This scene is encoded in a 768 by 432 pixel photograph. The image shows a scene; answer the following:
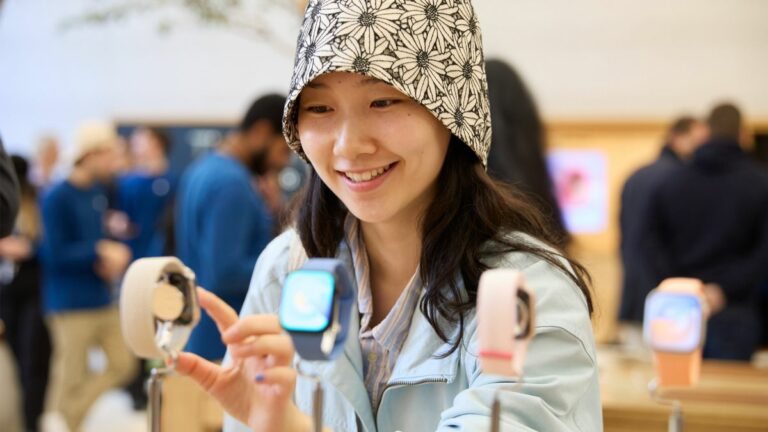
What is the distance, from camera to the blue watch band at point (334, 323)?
949 mm

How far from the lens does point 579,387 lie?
127 cm

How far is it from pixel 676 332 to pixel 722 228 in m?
3.25

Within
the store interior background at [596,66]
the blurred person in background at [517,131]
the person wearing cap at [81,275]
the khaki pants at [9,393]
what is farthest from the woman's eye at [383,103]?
the store interior background at [596,66]

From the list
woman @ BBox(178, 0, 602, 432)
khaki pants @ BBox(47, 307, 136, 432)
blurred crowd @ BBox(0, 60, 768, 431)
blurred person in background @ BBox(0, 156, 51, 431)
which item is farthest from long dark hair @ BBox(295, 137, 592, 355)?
blurred person in background @ BBox(0, 156, 51, 431)

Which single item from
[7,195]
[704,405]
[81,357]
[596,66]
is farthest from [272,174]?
[596,66]

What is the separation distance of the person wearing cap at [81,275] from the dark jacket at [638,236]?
241 centimetres

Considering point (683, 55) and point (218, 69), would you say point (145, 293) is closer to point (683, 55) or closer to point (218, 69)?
point (683, 55)

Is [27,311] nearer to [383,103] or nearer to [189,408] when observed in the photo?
[189,408]

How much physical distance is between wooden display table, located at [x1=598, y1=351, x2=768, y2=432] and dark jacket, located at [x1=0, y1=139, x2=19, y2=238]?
159 cm

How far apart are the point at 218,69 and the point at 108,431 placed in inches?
157

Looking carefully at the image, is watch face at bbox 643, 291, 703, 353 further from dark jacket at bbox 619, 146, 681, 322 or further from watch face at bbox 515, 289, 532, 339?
dark jacket at bbox 619, 146, 681, 322

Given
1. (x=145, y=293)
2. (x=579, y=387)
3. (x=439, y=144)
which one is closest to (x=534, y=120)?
(x=439, y=144)

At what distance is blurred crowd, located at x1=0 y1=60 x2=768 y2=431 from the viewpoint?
346 cm

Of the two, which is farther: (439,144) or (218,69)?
(218,69)
